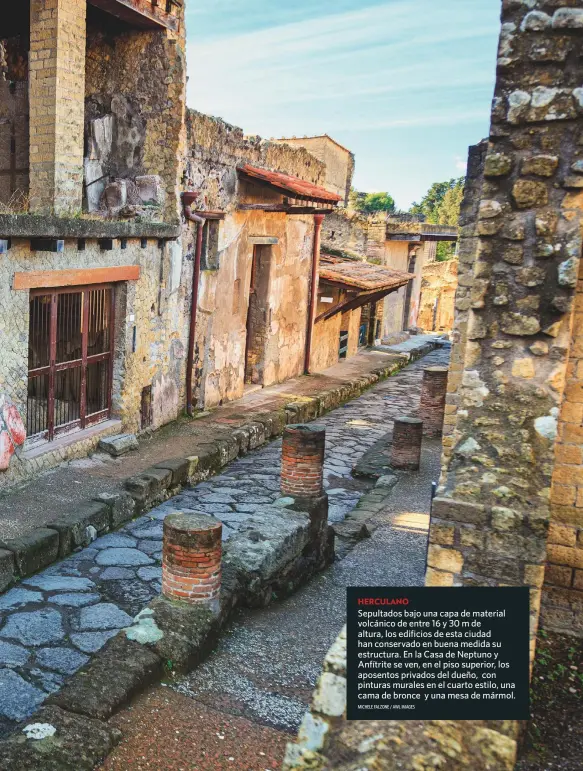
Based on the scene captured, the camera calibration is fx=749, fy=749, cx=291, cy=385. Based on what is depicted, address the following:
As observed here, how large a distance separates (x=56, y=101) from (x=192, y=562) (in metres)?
5.83

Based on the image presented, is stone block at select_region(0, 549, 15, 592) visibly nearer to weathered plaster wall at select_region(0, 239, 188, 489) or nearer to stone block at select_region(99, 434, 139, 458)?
weathered plaster wall at select_region(0, 239, 188, 489)

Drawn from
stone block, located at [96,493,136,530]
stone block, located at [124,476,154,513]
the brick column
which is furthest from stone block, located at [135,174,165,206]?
stone block, located at [96,493,136,530]

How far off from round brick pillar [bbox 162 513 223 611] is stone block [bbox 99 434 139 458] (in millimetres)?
4205

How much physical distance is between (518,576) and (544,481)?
0.46 metres

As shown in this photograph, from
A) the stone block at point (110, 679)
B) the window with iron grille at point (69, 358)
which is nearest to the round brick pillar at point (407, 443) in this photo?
the window with iron grille at point (69, 358)

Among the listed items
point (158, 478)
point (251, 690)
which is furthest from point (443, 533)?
point (158, 478)

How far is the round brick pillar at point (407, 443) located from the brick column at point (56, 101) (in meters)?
4.90

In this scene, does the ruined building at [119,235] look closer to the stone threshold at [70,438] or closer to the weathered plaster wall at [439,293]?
the stone threshold at [70,438]

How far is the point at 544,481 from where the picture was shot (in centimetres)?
349

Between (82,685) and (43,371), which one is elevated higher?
(43,371)

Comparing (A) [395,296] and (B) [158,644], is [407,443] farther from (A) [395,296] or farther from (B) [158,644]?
(A) [395,296]

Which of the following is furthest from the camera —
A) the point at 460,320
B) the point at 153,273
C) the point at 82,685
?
the point at 153,273

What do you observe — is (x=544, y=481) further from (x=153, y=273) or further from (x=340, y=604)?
(x=153, y=273)

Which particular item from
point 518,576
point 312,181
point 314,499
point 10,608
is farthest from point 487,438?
point 312,181
